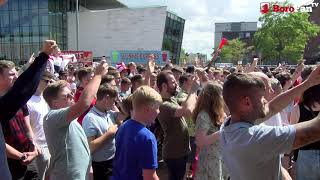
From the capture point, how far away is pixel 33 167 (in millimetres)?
5148

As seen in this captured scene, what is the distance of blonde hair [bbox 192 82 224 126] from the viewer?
4.34m

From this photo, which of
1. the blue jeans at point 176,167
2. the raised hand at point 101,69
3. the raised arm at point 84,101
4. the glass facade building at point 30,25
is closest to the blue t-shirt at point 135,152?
the raised arm at point 84,101

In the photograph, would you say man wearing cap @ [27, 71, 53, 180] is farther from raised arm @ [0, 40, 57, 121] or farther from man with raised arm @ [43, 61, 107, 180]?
raised arm @ [0, 40, 57, 121]

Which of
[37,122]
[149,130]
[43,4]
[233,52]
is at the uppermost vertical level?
[43,4]

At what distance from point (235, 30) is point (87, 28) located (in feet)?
263

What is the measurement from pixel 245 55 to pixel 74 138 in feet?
288

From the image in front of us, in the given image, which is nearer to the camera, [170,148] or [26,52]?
[170,148]

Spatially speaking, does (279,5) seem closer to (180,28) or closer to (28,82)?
(180,28)

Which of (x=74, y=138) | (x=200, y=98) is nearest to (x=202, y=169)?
(x=200, y=98)

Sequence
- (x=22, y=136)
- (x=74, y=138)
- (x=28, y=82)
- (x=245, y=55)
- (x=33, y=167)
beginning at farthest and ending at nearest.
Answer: (x=245, y=55), (x=33, y=167), (x=22, y=136), (x=74, y=138), (x=28, y=82)

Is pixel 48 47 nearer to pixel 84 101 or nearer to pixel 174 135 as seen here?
pixel 84 101

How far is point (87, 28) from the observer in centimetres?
5422

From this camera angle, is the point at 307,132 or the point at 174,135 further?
the point at 174,135

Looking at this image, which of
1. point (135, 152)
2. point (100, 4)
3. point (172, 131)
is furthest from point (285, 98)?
point (100, 4)
